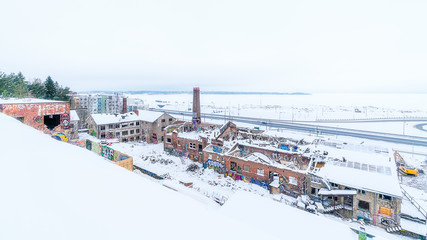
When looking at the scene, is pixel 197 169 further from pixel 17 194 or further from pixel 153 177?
pixel 17 194

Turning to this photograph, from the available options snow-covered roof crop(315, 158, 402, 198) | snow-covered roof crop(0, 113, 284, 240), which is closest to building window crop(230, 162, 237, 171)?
snow-covered roof crop(315, 158, 402, 198)

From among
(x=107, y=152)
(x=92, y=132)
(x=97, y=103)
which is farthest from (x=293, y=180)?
(x=97, y=103)

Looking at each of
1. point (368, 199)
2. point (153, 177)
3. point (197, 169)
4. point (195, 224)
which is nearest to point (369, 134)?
point (368, 199)

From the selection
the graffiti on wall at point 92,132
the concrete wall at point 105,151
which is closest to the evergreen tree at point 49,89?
the graffiti on wall at point 92,132

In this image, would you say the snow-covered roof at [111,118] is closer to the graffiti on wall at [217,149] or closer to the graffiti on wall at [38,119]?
the graffiti on wall at [38,119]

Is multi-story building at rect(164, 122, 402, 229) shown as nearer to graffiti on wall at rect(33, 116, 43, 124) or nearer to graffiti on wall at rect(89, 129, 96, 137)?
graffiti on wall at rect(33, 116, 43, 124)
